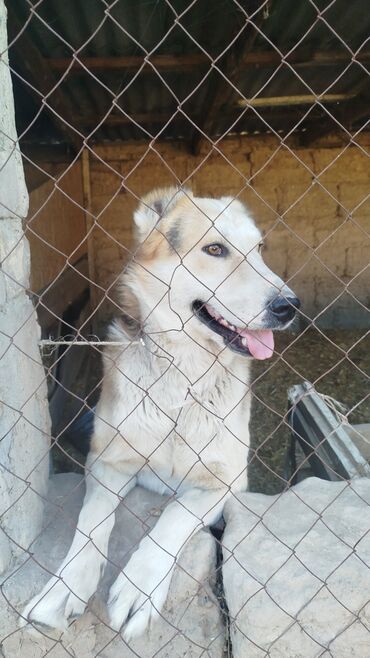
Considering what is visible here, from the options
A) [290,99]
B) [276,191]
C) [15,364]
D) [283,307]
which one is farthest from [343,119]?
[15,364]

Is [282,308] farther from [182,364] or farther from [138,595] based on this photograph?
[138,595]

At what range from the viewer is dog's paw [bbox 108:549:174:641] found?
1.88 m

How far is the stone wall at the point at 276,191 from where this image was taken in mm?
6758

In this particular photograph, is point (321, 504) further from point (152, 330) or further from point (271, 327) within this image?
point (152, 330)

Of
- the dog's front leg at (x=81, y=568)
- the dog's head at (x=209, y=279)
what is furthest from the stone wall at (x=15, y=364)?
the dog's head at (x=209, y=279)

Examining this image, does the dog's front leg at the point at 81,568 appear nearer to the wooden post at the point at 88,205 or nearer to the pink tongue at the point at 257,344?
the pink tongue at the point at 257,344

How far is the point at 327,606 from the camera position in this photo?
182 centimetres

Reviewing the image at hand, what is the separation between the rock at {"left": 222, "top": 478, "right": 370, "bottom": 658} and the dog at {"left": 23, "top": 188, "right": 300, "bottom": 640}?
25cm

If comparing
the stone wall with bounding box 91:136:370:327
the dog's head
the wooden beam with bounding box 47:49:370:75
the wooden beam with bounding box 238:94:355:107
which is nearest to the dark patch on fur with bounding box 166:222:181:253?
the dog's head

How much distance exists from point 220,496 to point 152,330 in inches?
29.2

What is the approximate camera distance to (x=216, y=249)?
2.38 meters

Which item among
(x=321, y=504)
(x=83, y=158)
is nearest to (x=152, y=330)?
(x=321, y=504)

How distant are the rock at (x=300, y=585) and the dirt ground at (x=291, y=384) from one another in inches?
48.0

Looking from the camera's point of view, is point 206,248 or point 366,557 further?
point 206,248
